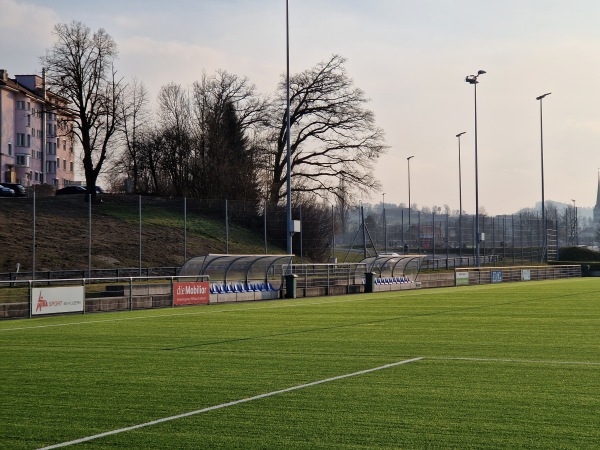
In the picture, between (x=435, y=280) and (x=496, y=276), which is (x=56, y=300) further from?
(x=496, y=276)

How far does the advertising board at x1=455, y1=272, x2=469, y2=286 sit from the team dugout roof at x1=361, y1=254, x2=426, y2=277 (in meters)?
5.30

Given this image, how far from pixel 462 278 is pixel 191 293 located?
27.1m

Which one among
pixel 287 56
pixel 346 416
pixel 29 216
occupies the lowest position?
pixel 346 416

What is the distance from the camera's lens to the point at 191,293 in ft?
106

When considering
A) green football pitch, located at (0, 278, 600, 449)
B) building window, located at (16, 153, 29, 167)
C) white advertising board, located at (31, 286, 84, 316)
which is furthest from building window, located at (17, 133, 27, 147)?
green football pitch, located at (0, 278, 600, 449)

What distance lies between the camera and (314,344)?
56.0ft

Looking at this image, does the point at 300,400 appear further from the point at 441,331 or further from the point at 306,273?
the point at 306,273

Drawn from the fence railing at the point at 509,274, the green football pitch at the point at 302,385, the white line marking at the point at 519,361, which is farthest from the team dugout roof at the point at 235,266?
the fence railing at the point at 509,274

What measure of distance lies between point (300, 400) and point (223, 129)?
60988 mm

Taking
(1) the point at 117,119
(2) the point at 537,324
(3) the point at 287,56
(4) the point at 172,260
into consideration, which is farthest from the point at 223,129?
(2) the point at 537,324

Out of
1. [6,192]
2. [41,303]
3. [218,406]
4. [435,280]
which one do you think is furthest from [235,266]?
[6,192]

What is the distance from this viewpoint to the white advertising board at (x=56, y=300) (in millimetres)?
25688

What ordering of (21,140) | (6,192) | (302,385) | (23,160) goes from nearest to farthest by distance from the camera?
1. (302,385)
2. (6,192)
3. (23,160)
4. (21,140)

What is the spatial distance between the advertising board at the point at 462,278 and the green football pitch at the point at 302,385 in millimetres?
32689
